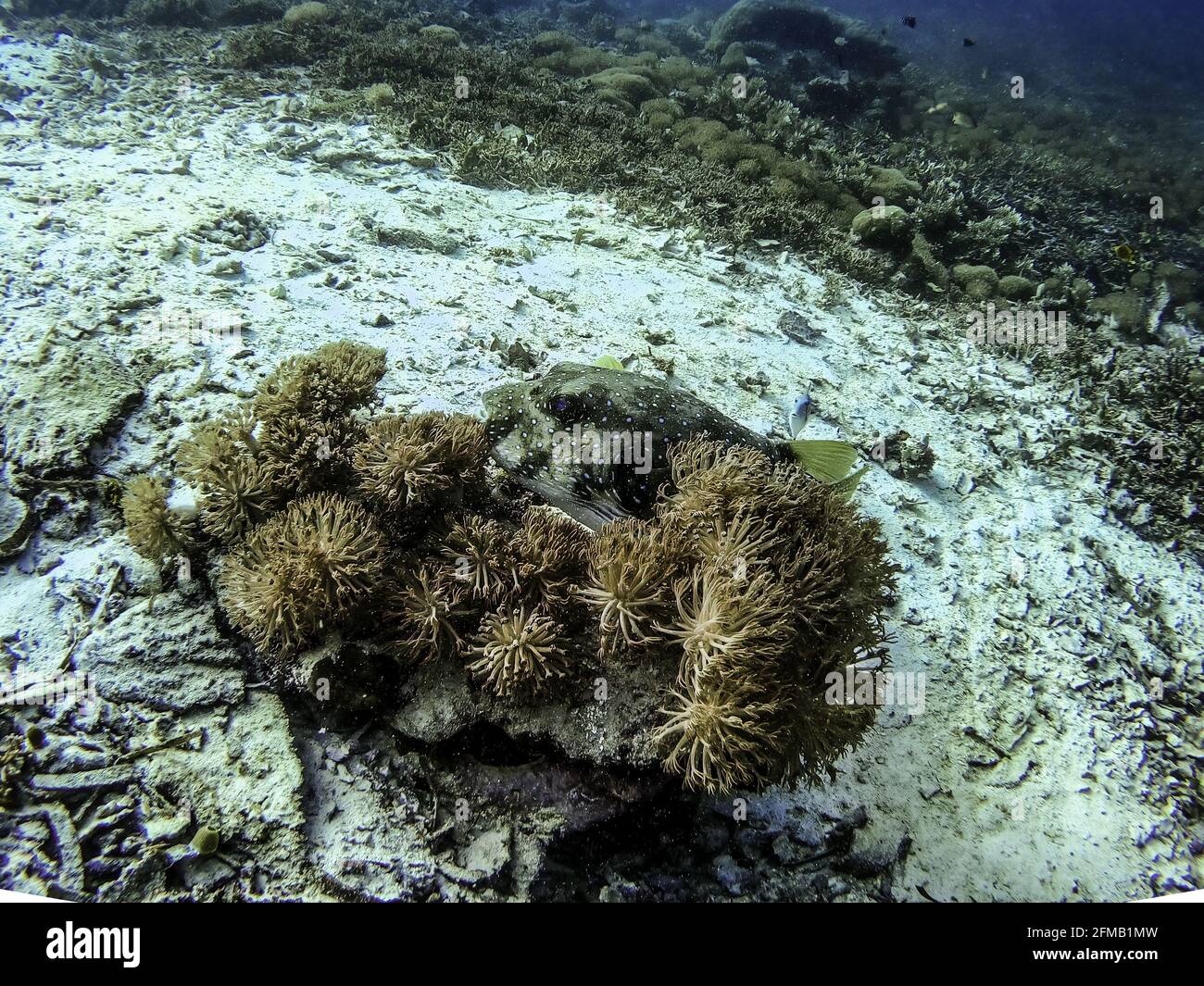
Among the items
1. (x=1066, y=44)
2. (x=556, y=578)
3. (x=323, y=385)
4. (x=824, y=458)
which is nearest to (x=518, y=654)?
(x=556, y=578)

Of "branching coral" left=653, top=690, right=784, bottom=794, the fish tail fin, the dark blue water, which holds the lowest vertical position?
"branching coral" left=653, top=690, right=784, bottom=794

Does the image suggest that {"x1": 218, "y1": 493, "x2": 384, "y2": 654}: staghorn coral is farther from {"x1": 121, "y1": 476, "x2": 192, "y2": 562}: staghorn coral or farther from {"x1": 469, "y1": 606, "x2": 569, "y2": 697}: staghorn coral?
{"x1": 469, "y1": 606, "x2": 569, "y2": 697}: staghorn coral

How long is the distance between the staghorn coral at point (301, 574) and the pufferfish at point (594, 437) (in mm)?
1029

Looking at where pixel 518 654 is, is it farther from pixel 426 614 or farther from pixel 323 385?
pixel 323 385

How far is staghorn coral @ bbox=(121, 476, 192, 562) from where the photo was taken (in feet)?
9.73

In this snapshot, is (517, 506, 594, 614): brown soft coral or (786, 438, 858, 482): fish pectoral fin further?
(786, 438, 858, 482): fish pectoral fin

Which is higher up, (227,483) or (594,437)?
(594,437)

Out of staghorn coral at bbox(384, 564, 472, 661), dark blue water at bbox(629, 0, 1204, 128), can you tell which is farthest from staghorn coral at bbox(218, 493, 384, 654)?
dark blue water at bbox(629, 0, 1204, 128)

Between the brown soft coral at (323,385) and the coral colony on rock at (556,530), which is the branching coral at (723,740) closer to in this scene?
the coral colony on rock at (556,530)

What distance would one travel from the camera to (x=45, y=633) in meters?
2.89

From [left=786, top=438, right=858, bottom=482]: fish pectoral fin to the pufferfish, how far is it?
0.41 m

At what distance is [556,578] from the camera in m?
2.93

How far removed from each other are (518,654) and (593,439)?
1.33 m
